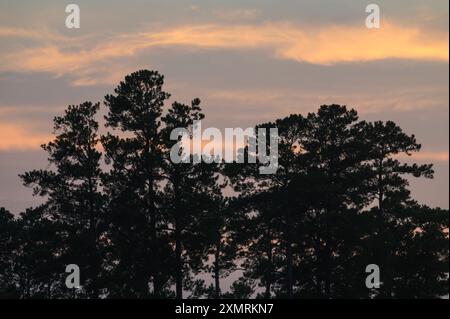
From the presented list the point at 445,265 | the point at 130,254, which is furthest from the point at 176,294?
the point at 445,265

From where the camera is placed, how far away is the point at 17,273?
79375mm

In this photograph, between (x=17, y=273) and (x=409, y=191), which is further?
(x=17, y=273)

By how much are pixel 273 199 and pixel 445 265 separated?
10.8 m

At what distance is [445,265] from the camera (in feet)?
182

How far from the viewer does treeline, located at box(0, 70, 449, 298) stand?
56.1 m

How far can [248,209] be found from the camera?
58.0 metres

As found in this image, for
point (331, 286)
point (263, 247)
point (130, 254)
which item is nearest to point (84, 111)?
point (130, 254)

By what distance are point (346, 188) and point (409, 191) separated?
3.92 m

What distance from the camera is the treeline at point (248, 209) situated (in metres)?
56.1

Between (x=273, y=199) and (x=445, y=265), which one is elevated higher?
(x=273, y=199)

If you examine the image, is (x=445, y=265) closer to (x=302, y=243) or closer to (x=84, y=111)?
(x=302, y=243)
